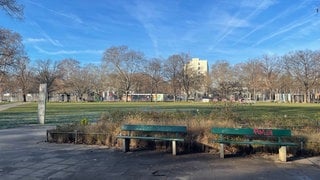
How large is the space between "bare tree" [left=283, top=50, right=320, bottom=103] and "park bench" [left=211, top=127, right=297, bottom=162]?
82.9m

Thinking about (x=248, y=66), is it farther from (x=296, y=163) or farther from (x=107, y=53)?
(x=296, y=163)

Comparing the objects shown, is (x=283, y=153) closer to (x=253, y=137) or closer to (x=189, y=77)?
(x=253, y=137)

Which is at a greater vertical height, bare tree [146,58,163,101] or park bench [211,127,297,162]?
bare tree [146,58,163,101]

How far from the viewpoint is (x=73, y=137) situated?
41.8 feet

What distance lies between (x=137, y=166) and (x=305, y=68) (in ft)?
287

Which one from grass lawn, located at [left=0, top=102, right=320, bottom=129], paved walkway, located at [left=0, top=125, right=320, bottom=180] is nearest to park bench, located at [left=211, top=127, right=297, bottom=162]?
paved walkway, located at [left=0, top=125, right=320, bottom=180]

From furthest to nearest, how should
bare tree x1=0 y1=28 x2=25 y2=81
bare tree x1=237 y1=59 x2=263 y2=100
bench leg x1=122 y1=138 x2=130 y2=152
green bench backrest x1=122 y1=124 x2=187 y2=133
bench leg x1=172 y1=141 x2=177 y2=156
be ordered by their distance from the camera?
bare tree x1=237 y1=59 x2=263 y2=100
bare tree x1=0 y1=28 x2=25 y2=81
bench leg x1=122 y1=138 x2=130 y2=152
green bench backrest x1=122 y1=124 x2=187 y2=133
bench leg x1=172 y1=141 x2=177 y2=156

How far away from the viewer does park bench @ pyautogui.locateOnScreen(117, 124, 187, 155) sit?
33.8 ft

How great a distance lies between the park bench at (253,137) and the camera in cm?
918

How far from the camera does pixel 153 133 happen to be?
448 inches

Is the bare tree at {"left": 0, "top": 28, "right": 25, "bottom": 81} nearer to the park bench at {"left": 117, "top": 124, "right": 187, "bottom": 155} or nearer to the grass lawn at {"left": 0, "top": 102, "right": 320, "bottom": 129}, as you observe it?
the grass lawn at {"left": 0, "top": 102, "right": 320, "bottom": 129}

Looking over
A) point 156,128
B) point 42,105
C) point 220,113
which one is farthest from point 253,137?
point 42,105

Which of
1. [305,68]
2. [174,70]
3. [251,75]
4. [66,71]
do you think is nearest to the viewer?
[305,68]

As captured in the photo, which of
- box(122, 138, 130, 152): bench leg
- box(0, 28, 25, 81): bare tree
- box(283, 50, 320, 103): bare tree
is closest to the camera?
box(122, 138, 130, 152): bench leg
